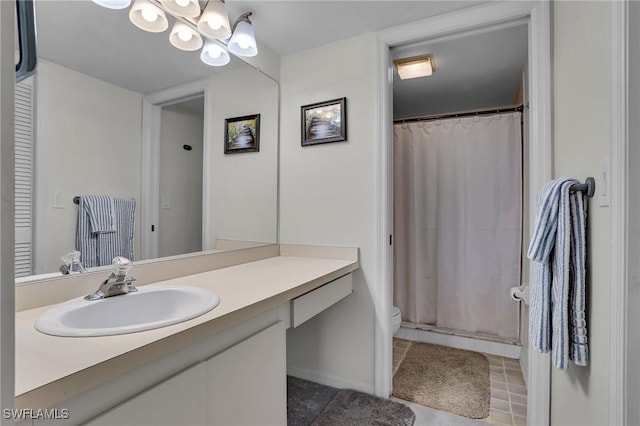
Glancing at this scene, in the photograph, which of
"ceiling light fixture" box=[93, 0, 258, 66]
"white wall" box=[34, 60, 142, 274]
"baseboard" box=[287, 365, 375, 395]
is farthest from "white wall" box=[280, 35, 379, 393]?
"white wall" box=[34, 60, 142, 274]

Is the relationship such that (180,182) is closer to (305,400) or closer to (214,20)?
(214,20)

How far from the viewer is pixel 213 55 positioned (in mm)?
1720

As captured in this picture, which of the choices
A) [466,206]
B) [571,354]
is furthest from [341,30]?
[571,354]

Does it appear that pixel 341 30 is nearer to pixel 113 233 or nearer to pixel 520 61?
pixel 520 61

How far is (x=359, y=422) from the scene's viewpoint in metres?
1.61

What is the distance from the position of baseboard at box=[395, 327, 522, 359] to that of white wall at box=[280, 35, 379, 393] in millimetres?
979

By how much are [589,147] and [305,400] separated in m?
1.80

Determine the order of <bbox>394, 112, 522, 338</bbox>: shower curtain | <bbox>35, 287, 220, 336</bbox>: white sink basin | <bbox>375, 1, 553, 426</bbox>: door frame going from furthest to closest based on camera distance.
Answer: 1. <bbox>394, 112, 522, 338</bbox>: shower curtain
2. <bbox>375, 1, 553, 426</bbox>: door frame
3. <bbox>35, 287, 220, 336</bbox>: white sink basin

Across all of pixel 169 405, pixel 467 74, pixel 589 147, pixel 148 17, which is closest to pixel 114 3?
pixel 148 17

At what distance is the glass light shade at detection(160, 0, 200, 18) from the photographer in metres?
1.42

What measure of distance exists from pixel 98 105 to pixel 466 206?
260 centimetres

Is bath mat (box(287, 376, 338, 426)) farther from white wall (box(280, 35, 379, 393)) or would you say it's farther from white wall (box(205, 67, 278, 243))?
white wall (box(205, 67, 278, 243))

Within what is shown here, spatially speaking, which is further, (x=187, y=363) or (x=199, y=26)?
(x=199, y=26)

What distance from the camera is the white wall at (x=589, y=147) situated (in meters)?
0.91
